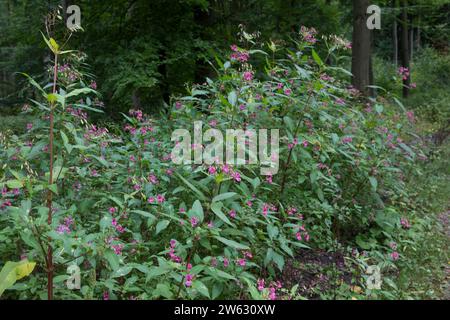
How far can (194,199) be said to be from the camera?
342 cm

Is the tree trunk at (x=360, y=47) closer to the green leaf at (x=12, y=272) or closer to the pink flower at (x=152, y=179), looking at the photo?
the pink flower at (x=152, y=179)

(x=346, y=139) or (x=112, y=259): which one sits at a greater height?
(x=346, y=139)

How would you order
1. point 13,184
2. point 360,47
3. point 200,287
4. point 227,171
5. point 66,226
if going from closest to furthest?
point 13,184, point 200,287, point 66,226, point 227,171, point 360,47

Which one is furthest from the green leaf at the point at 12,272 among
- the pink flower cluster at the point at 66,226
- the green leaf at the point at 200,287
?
the green leaf at the point at 200,287

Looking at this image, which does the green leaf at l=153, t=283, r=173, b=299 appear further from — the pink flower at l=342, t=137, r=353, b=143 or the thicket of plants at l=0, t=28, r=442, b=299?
the pink flower at l=342, t=137, r=353, b=143

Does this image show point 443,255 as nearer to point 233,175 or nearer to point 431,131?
point 233,175

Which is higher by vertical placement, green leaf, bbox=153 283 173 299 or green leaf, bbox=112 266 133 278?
green leaf, bbox=112 266 133 278

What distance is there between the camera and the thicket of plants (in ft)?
8.42

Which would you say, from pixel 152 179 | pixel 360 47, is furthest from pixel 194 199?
pixel 360 47

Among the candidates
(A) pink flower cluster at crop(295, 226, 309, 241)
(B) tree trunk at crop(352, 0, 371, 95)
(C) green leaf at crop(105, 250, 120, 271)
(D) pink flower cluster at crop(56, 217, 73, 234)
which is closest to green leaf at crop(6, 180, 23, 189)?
(D) pink flower cluster at crop(56, 217, 73, 234)

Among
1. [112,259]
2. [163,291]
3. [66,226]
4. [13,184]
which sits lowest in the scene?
[163,291]

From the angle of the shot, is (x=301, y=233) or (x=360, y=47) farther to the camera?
(x=360, y=47)

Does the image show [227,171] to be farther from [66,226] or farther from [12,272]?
[12,272]
